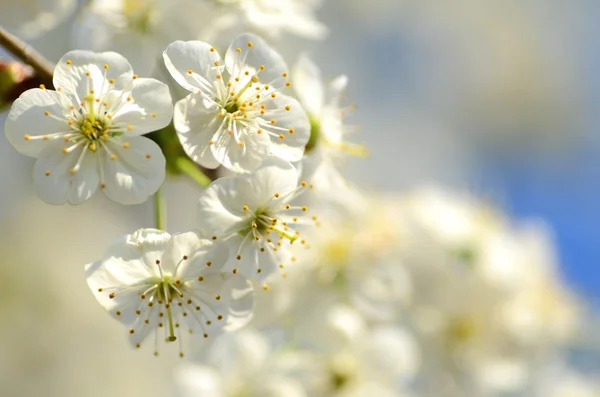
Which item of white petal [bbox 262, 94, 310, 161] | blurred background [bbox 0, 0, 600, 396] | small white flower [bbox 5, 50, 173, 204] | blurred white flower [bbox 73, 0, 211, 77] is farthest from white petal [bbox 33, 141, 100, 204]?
blurred background [bbox 0, 0, 600, 396]

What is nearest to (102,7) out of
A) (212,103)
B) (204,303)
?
(212,103)

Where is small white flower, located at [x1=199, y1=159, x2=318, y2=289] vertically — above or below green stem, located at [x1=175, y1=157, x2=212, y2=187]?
below

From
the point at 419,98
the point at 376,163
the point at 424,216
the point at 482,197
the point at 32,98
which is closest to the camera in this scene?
the point at 32,98

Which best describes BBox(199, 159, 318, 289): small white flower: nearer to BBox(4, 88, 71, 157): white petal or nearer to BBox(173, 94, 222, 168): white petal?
BBox(173, 94, 222, 168): white petal

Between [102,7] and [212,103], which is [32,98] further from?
[102,7]

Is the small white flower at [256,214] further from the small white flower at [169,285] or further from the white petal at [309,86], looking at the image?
the white petal at [309,86]

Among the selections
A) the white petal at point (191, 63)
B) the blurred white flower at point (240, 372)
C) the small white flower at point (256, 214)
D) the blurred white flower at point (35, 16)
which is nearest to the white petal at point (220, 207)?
the small white flower at point (256, 214)

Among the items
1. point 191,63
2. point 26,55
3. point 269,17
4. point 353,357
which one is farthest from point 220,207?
point 353,357
